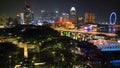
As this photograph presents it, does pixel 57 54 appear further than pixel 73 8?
No

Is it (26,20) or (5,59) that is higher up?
(26,20)

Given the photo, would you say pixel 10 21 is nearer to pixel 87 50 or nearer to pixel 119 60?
pixel 87 50

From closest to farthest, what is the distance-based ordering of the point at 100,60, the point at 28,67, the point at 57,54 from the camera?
1. the point at 28,67
2. the point at 100,60
3. the point at 57,54

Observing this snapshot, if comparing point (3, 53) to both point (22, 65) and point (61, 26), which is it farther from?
point (61, 26)

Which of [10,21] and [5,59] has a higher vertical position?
[10,21]

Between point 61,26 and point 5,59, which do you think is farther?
point 61,26

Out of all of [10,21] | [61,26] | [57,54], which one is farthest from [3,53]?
[10,21]

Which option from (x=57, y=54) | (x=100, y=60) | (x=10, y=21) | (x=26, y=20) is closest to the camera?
(x=100, y=60)

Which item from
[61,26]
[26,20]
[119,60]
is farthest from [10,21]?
[119,60]

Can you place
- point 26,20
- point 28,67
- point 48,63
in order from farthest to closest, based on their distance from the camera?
point 26,20
point 48,63
point 28,67

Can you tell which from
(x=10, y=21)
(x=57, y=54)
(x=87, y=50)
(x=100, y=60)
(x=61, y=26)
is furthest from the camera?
(x=10, y=21)
